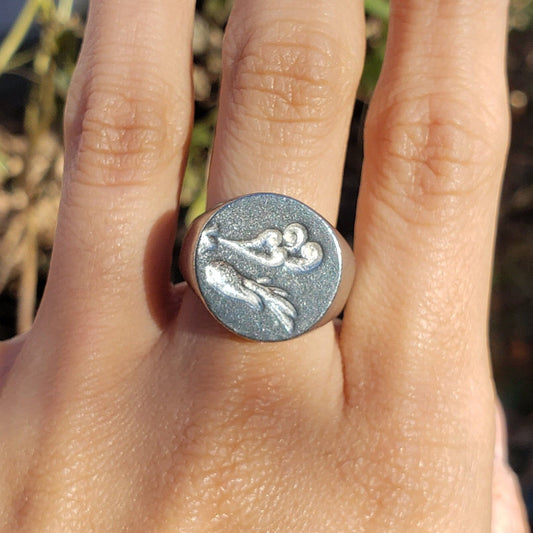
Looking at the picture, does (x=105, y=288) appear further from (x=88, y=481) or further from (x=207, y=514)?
(x=207, y=514)

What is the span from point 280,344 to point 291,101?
506mm

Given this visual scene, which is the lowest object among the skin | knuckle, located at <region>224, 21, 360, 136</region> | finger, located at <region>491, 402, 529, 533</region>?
finger, located at <region>491, 402, 529, 533</region>

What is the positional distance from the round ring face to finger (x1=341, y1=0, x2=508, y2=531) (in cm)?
23

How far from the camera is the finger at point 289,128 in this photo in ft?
4.42

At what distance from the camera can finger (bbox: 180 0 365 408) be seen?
4.42 feet

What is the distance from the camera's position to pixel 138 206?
140 centimetres

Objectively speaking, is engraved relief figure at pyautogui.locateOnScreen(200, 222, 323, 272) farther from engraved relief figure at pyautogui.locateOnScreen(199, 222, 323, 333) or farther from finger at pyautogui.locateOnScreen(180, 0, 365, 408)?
finger at pyautogui.locateOnScreen(180, 0, 365, 408)

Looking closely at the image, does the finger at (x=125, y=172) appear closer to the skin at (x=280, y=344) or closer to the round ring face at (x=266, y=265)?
the skin at (x=280, y=344)

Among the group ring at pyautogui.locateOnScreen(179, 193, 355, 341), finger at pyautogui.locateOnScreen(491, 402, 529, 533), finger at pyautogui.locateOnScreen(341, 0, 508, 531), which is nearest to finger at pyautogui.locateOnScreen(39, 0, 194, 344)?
ring at pyautogui.locateOnScreen(179, 193, 355, 341)

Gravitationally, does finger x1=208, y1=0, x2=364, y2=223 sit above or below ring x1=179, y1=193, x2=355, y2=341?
above

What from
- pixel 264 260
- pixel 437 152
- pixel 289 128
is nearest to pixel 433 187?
pixel 437 152

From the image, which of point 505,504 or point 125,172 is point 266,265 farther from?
point 505,504

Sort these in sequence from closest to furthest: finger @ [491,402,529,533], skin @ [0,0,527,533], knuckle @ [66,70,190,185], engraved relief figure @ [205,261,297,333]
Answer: engraved relief figure @ [205,261,297,333], skin @ [0,0,527,533], knuckle @ [66,70,190,185], finger @ [491,402,529,533]

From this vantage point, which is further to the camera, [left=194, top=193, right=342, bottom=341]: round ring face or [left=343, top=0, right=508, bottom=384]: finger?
[left=343, top=0, right=508, bottom=384]: finger
